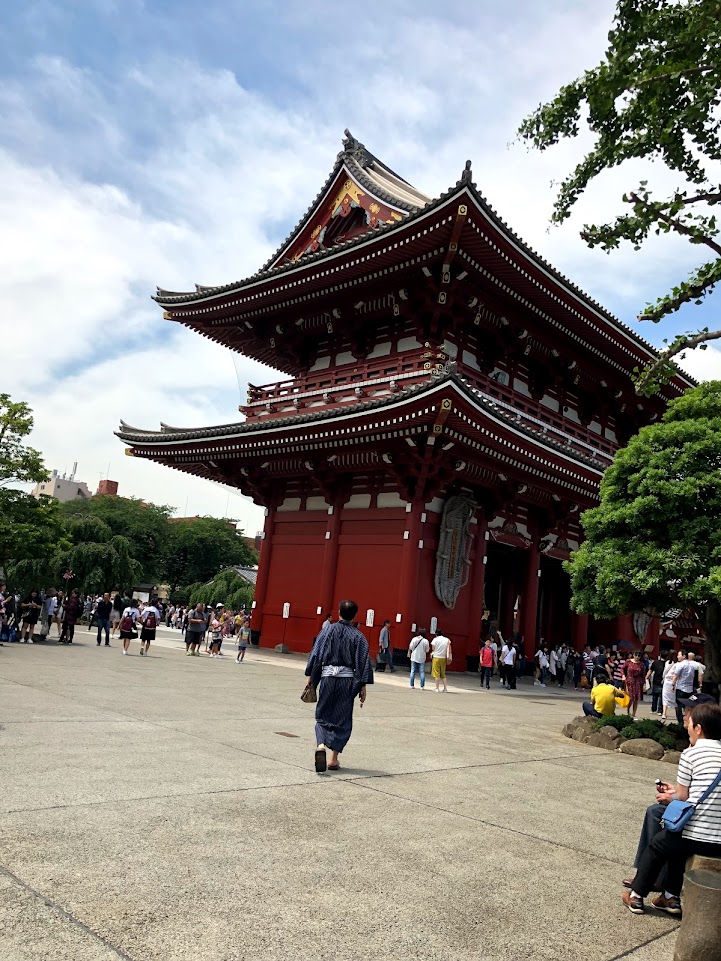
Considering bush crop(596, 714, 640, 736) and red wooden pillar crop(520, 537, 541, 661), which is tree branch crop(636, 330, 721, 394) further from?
red wooden pillar crop(520, 537, 541, 661)

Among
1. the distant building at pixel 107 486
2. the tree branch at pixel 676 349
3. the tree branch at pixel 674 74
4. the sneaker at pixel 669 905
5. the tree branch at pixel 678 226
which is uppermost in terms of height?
the distant building at pixel 107 486

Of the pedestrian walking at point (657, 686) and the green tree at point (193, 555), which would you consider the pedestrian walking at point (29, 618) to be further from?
the green tree at point (193, 555)

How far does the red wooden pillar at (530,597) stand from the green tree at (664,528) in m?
11.8

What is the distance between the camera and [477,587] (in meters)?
21.8

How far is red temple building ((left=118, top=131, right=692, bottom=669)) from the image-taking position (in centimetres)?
1958

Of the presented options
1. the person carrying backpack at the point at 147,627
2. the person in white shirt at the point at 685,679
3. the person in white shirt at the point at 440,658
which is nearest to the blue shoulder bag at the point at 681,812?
the person in white shirt at the point at 685,679

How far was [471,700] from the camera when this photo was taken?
1577 centimetres

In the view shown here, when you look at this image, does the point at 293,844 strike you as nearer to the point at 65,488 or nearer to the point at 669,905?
the point at 669,905

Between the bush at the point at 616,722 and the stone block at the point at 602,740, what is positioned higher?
the bush at the point at 616,722

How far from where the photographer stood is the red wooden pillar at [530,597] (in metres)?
23.8

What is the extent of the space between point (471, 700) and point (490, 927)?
12.5 m

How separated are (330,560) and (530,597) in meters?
6.98

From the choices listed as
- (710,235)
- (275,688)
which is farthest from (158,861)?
(275,688)

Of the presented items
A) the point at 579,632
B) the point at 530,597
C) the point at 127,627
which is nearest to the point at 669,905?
the point at 127,627
